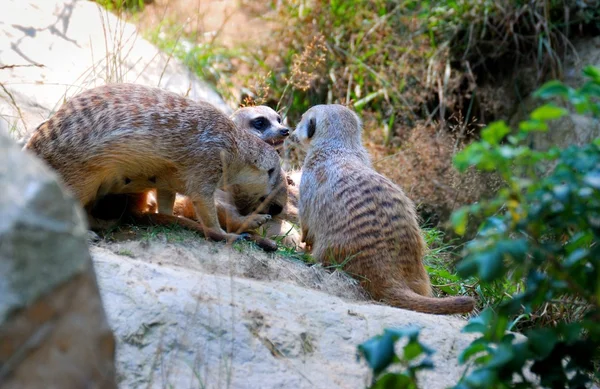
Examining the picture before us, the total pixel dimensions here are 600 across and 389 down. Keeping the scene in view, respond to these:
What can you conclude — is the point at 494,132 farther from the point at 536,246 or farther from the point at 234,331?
the point at 234,331

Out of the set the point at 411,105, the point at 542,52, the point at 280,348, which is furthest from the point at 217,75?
the point at 280,348

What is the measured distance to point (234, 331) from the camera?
9.19ft

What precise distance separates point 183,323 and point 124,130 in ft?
4.02

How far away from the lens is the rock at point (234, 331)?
257cm

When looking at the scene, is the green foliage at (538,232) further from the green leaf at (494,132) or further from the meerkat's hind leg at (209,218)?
the meerkat's hind leg at (209,218)

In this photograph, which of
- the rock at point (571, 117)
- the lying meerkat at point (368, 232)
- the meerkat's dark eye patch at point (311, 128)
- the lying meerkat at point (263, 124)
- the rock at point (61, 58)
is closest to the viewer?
the lying meerkat at point (368, 232)

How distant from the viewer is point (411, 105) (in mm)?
7223

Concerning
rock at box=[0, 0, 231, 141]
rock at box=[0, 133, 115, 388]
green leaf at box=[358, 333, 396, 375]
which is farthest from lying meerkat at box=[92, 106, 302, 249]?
rock at box=[0, 133, 115, 388]

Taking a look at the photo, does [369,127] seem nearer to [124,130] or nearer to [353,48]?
[353,48]

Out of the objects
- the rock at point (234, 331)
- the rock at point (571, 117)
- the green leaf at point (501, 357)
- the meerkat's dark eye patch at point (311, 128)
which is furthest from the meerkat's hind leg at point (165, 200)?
the rock at point (571, 117)

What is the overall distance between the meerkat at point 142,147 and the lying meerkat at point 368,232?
340mm

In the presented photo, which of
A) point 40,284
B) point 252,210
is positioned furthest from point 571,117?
point 40,284

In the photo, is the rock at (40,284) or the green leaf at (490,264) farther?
the green leaf at (490,264)

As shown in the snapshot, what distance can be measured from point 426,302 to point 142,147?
1.54 meters
